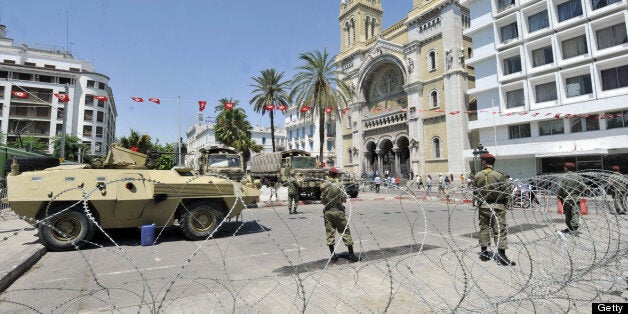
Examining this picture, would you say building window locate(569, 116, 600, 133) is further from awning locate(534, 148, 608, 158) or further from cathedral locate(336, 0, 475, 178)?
cathedral locate(336, 0, 475, 178)

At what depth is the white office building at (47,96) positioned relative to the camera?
170 feet

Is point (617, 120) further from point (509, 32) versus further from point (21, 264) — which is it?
point (21, 264)

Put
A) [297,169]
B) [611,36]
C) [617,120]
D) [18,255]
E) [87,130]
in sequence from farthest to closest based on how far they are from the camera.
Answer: [87,130]
[611,36]
[617,120]
[297,169]
[18,255]

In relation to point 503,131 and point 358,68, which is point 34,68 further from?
point 503,131

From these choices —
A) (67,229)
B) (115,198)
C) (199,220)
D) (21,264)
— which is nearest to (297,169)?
(199,220)

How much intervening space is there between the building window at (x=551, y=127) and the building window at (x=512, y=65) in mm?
5009

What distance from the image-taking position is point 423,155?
37.2 meters

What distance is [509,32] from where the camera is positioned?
96.8 feet

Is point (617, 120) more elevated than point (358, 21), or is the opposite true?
point (358, 21)

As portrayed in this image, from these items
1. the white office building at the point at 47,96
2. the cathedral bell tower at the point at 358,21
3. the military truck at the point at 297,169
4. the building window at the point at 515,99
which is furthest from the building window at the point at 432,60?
the white office building at the point at 47,96

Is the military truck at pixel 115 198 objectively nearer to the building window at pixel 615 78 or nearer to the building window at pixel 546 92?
the building window at pixel 615 78

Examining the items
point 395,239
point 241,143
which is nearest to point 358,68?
point 241,143

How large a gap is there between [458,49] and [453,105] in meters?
5.68

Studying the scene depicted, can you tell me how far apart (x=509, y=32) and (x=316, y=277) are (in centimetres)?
3160
